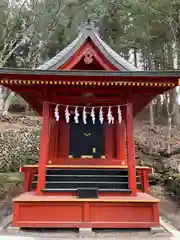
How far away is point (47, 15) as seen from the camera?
19734 mm

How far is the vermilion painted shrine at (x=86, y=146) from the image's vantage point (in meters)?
6.44

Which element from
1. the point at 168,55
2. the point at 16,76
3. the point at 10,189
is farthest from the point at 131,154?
the point at 168,55

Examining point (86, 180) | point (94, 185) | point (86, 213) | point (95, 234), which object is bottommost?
point (95, 234)

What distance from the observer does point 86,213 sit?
6402 mm

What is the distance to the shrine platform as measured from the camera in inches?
250

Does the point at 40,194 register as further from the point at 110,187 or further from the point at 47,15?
the point at 47,15

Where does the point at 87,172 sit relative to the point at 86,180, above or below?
above

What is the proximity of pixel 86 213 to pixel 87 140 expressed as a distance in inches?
114

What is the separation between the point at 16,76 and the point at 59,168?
3187 millimetres

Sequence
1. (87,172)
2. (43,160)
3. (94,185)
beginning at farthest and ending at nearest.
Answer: (87,172)
(94,185)
(43,160)

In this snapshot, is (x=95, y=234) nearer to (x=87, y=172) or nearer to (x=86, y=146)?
(x=87, y=172)

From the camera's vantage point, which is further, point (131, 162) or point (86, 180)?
point (86, 180)

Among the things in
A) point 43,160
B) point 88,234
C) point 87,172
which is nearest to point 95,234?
point 88,234

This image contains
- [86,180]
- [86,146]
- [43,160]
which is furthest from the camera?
[86,146]
